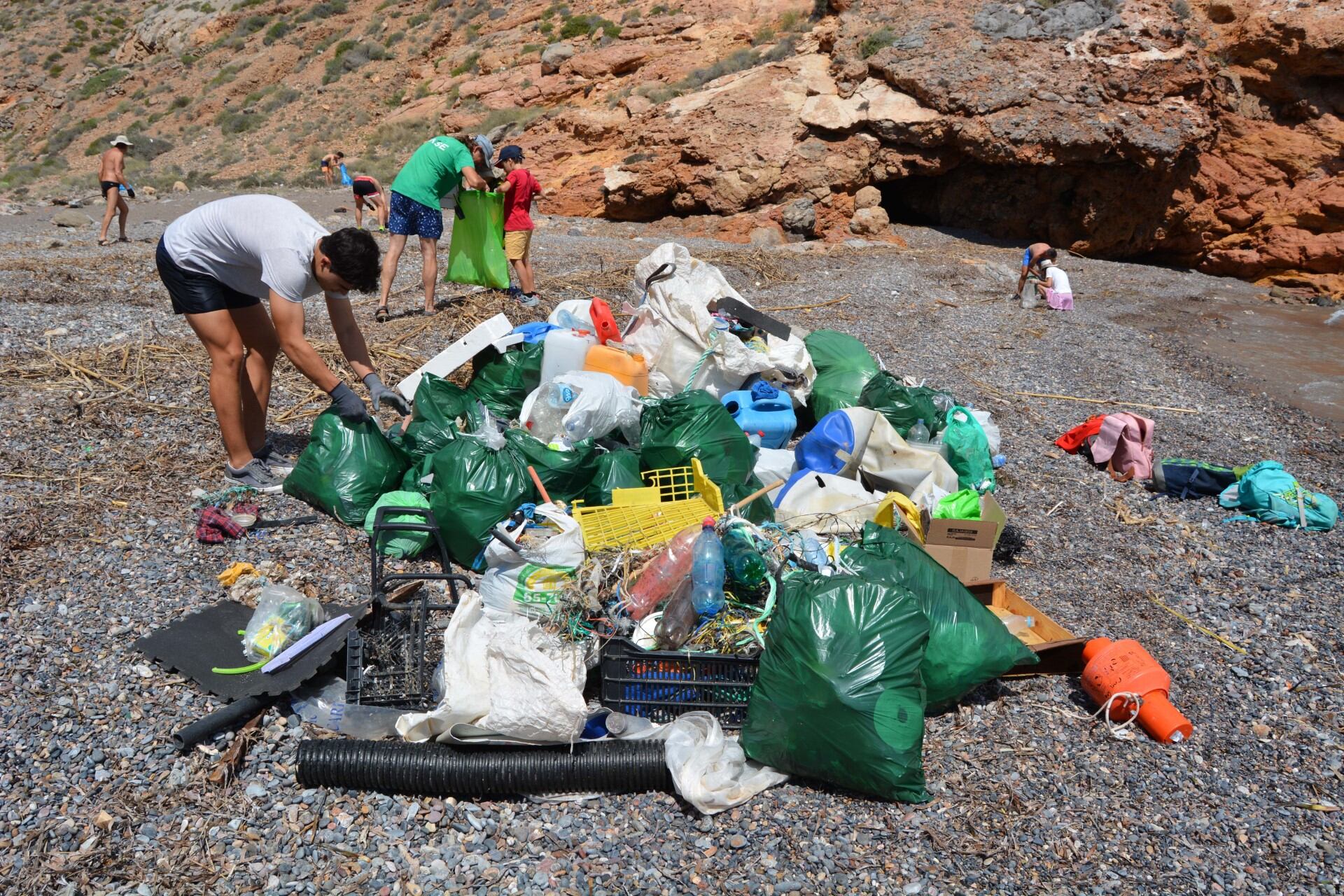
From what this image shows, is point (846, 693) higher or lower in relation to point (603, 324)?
lower

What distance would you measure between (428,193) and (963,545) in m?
5.04

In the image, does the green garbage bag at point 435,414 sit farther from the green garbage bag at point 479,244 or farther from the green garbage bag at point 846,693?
the green garbage bag at point 479,244

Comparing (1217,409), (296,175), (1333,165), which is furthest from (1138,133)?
(296,175)

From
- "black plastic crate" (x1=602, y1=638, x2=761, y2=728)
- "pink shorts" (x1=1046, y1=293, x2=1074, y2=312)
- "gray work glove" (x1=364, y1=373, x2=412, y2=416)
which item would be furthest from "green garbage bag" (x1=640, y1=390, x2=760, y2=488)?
"pink shorts" (x1=1046, y1=293, x2=1074, y2=312)

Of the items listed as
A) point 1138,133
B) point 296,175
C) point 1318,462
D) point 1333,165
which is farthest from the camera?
point 296,175

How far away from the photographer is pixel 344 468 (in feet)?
12.1

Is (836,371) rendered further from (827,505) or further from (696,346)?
(827,505)

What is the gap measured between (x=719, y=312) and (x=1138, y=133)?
34.2 ft

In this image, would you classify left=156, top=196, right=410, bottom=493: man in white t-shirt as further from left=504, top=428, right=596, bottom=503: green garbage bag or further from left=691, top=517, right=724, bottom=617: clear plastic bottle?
left=691, top=517, right=724, bottom=617: clear plastic bottle

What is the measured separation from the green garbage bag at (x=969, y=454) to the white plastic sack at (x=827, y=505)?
2.08 ft

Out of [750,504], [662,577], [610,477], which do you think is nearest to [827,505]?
[750,504]

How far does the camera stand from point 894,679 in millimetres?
2475

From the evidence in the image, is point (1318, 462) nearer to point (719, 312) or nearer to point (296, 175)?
point (719, 312)

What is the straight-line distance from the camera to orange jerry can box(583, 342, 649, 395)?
4.60 meters
